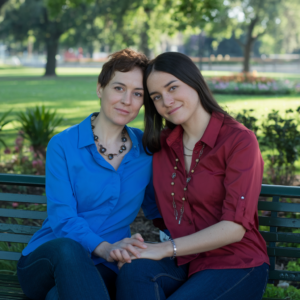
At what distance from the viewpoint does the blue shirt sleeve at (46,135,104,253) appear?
2404mm

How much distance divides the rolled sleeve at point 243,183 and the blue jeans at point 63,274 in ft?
2.51

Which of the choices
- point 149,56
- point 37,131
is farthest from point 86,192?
point 149,56

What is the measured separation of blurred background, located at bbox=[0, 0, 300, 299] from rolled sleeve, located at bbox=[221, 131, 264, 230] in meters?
0.92

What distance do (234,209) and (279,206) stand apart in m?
0.58

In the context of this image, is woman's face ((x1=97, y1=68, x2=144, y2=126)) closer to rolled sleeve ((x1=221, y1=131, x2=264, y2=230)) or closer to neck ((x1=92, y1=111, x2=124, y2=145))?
neck ((x1=92, y1=111, x2=124, y2=145))

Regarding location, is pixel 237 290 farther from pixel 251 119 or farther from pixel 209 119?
pixel 251 119

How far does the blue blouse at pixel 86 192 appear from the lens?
8.02 ft

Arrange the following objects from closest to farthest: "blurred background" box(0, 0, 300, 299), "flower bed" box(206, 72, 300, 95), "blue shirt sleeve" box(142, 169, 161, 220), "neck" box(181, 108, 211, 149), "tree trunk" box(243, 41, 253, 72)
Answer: "neck" box(181, 108, 211, 149)
"blue shirt sleeve" box(142, 169, 161, 220)
"blurred background" box(0, 0, 300, 299)
"flower bed" box(206, 72, 300, 95)
"tree trunk" box(243, 41, 253, 72)

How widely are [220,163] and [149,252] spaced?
642mm

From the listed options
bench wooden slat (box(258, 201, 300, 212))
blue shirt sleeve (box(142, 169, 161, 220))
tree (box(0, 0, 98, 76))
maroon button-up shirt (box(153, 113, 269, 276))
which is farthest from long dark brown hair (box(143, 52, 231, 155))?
tree (box(0, 0, 98, 76))

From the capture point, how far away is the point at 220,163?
2377mm

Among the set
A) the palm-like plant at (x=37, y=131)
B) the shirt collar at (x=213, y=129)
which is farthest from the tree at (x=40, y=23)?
the shirt collar at (x=213, y=129)

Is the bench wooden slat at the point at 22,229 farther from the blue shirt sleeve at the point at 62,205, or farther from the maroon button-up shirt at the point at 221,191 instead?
the maroon button-up shirt at the point at 221,191

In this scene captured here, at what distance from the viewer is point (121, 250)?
90.0 inches
